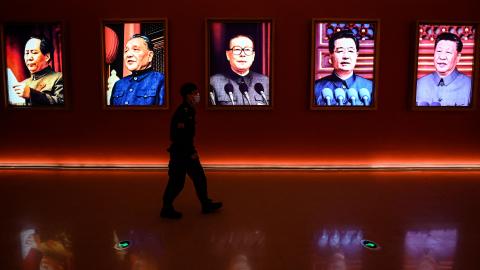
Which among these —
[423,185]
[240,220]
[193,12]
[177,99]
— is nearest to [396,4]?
[423,185]

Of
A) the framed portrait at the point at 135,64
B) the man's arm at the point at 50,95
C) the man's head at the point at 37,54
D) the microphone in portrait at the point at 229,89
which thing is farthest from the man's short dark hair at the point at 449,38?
the man's head at the point at 37,54

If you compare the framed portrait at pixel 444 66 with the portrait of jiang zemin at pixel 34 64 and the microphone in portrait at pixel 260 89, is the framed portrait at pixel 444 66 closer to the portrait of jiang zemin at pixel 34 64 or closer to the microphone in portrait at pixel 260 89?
the microphone in portrait at pixel 260 89

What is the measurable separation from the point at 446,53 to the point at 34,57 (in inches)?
288

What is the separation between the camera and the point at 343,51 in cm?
590

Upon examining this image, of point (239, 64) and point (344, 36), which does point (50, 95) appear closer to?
point (239, 64)

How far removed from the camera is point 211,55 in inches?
233

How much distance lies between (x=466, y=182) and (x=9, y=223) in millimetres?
6254

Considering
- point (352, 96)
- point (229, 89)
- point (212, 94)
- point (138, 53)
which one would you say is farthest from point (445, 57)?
point (138, 53)

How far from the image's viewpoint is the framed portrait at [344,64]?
19.3 ft

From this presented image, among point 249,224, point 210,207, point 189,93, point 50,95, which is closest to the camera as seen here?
point 249,224

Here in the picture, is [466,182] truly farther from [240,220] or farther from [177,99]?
[177,99]

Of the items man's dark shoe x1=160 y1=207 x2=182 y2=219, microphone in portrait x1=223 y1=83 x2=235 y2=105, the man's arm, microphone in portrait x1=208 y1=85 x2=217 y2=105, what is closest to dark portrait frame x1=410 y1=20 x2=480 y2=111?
microphone in portrait x1=223 y1=83 x2=235 y2=105

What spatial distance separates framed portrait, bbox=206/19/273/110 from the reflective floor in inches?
54.4

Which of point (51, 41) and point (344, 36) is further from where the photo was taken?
point (51, 41)
